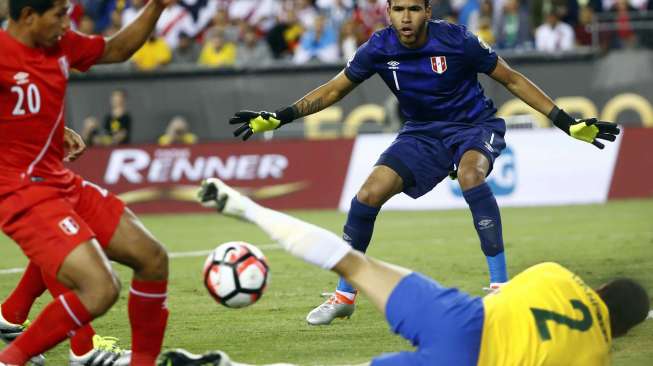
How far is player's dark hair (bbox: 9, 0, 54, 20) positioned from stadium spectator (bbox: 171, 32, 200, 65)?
14.1m

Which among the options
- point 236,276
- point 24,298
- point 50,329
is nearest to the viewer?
point 50,329

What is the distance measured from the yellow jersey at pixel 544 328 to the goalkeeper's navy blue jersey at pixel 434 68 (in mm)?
3112

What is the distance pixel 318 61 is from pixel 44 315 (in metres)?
13.3

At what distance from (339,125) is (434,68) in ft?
34.0

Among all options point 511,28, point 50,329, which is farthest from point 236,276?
point 511,28

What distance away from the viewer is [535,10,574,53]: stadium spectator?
1894cm

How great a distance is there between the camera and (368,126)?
1844 cm

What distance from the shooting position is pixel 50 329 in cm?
579

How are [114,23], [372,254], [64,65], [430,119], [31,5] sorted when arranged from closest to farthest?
[31,5] → [64,65] → [430,119] → [372,254] → [114,23]

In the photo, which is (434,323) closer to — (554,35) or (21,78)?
(21,78)

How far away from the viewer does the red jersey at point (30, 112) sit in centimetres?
570

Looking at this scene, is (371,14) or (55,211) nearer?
(55,211)

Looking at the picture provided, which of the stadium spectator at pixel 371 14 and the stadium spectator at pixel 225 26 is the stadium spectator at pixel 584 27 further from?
the stadium spectator at pixel 225 26

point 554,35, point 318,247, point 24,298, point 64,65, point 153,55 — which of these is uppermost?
point 64,65
